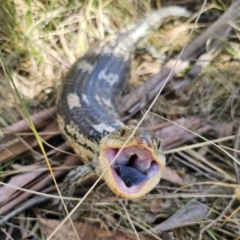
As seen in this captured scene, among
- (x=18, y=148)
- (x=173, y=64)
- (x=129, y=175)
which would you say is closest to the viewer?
(x=129, y=175)

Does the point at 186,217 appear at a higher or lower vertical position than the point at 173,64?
lower

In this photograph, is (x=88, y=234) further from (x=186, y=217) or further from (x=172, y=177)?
(x=172, y=177)

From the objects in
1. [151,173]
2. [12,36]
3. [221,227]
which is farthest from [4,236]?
[12,36]

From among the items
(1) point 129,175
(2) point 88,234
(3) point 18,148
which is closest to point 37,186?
(3) point 18,148

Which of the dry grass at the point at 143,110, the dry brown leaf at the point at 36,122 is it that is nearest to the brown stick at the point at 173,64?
the dry grass at the point at 143,110

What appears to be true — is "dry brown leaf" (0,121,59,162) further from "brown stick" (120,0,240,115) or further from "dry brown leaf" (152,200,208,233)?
"dry brown leaf" (152,200,208,233)

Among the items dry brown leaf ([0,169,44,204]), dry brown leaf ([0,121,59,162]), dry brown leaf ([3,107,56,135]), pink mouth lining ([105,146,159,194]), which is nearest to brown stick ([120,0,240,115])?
dry brown leaf ([3,107,56,135])

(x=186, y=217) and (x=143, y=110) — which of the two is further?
(x=143, y=110)
